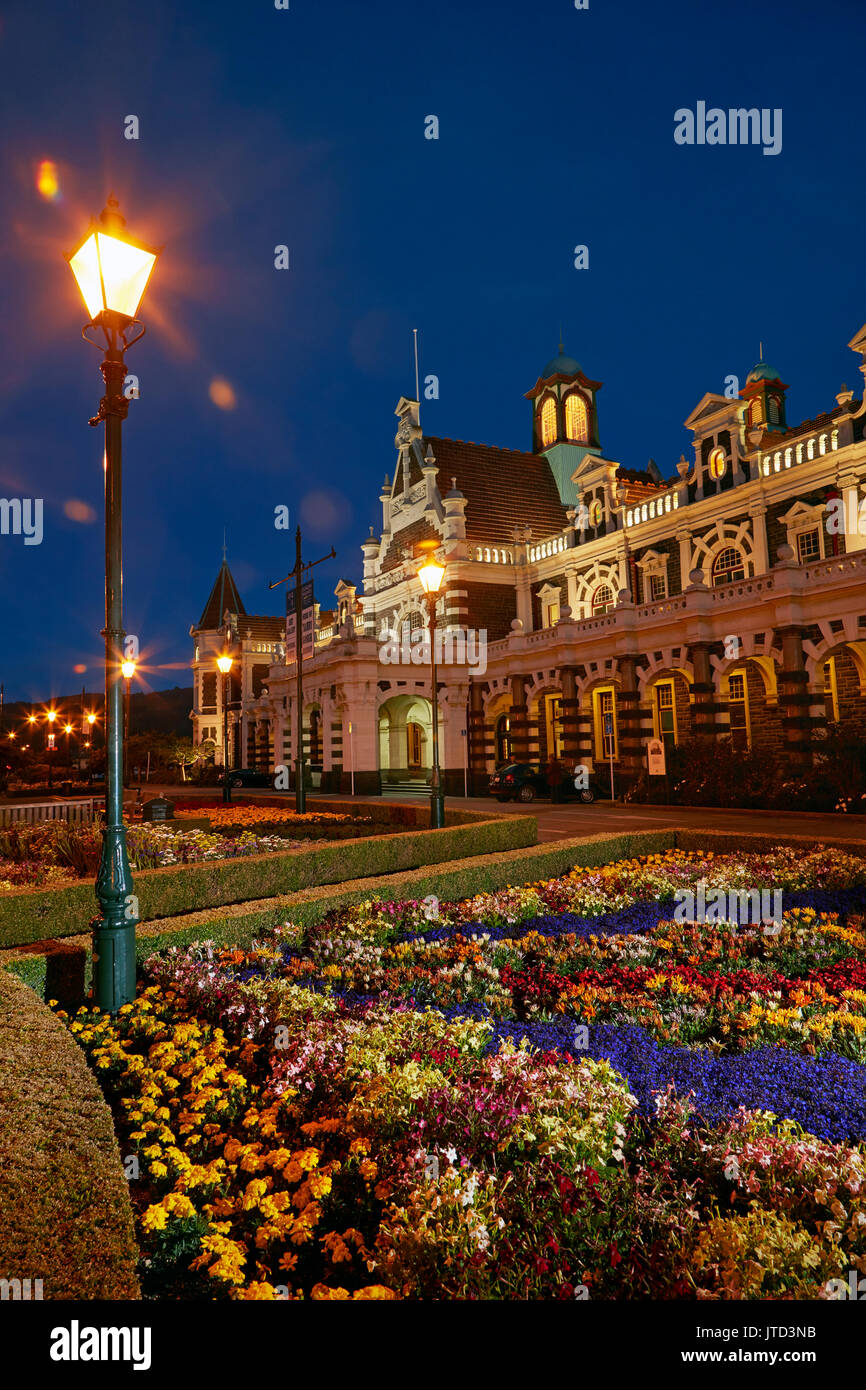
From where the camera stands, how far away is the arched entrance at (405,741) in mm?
44688

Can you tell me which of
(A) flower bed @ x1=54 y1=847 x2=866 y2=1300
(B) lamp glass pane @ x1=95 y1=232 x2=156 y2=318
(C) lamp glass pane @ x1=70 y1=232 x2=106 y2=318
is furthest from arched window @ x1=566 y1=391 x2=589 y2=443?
(A) flower bed @ x1=54 y1=847 x2=866 y2=1300

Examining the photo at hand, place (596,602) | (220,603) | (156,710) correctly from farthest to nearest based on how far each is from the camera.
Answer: (156,710), (220,603), (596,602)

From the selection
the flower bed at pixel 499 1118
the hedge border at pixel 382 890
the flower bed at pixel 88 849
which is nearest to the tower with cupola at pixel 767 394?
the hedge border at pixel 382 890

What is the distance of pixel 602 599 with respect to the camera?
116ft

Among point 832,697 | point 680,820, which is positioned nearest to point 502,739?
point 832,697

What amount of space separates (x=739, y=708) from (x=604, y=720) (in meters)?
5.84

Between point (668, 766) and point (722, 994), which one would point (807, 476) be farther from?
point (722, 994)

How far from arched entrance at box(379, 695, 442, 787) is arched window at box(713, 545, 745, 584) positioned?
19.0 meters

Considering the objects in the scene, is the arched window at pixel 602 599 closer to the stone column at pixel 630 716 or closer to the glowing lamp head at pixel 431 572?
the stone column at pixel 630 716

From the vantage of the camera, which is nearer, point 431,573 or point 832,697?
point 431,573

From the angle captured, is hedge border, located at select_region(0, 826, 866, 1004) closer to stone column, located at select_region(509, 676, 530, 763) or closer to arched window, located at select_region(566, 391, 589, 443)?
stone column, located at select_region(509, 676, 530, 763)

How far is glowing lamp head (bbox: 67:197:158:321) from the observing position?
20.3 feet

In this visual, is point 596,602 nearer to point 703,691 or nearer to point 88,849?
point 703,691
